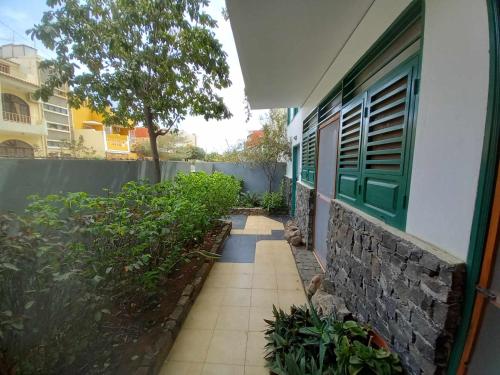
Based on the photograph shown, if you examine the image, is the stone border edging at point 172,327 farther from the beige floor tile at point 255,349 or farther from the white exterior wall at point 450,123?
the white exterior wall at point 450,123

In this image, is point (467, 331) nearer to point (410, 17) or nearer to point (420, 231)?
point (420, 231)

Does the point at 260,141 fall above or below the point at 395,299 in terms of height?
above

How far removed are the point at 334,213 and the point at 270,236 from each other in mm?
2602

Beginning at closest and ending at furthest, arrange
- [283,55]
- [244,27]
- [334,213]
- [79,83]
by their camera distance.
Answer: [244,27] → [334,213] → [283,55] → [79,83]

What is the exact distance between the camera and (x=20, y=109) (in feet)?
26.4

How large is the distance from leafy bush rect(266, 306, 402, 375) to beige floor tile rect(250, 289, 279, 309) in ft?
1.66

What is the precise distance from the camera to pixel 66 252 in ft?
4.50

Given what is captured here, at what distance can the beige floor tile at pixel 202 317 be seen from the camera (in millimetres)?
2205

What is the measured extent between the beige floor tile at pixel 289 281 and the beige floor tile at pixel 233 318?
67 cm

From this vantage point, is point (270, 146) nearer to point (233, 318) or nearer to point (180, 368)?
point (233, 318)

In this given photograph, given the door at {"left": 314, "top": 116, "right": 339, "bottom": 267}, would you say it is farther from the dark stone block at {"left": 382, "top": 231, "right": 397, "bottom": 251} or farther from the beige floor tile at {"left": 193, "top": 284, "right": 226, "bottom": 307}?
the beige floor tile at {"left": 193, "top": 284, "right": 226, "bottom": 307}

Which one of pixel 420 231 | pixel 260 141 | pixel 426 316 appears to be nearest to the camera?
pixel 426 316

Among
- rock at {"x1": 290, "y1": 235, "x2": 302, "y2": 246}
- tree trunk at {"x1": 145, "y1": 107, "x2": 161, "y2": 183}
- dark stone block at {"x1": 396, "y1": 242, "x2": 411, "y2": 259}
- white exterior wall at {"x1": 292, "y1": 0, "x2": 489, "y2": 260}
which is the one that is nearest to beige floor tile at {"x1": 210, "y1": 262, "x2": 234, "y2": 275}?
rock at {"x1": 290, "y1": 235, "x2": 302, "y2": 246}

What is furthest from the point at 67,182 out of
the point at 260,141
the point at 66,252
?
the point at 260,141
